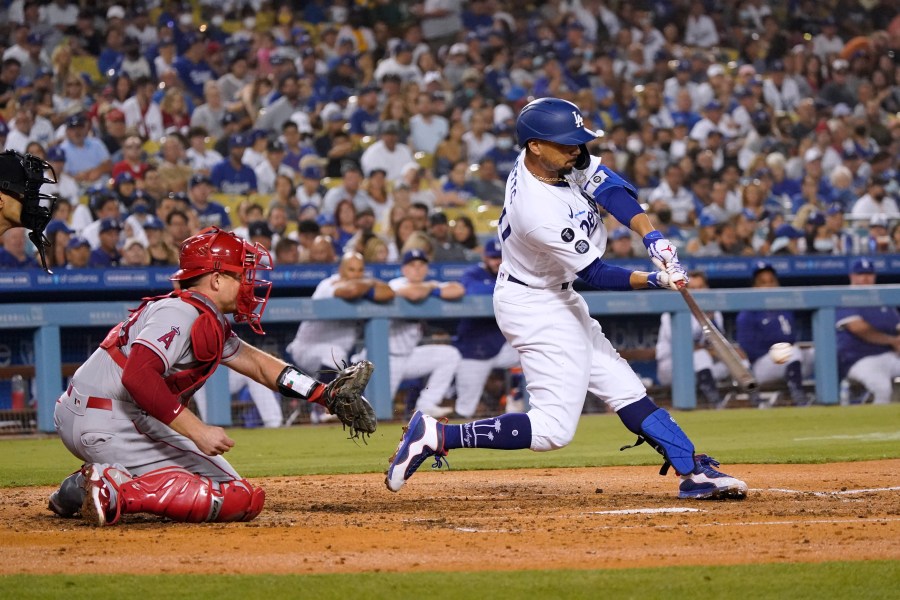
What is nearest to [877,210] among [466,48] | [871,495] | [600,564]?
[466,48]

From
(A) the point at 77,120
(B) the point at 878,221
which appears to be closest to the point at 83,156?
(A) the point at 77,120

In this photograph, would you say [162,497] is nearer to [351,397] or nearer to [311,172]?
[351,397]

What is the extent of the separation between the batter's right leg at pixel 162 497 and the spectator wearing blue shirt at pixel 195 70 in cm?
1025

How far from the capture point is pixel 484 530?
177 inches

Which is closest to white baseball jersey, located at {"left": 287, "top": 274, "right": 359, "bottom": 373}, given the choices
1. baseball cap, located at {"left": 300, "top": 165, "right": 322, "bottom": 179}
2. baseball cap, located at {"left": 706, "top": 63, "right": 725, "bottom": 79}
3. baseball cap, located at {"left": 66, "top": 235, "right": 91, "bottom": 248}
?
baseball cap, located at {"left": 66, "top": 235, "right": 91, "bottom": 248}

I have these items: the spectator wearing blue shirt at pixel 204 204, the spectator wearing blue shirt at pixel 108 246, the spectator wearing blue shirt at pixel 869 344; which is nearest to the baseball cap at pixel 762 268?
the spectator wearing blue shirt at pixel 869 344

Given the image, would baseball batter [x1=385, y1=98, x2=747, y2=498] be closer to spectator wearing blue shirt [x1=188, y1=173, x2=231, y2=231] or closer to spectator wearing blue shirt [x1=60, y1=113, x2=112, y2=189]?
spectator wearing blue shirt [x1=188, y1=173, x2=231, y2=231]

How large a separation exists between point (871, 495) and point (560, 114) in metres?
2.12

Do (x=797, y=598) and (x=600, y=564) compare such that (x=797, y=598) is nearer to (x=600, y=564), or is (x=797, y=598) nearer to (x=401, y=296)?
(x=600, y=564)

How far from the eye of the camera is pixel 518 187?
201 inches

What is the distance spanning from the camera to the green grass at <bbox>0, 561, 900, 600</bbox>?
3.33 metres

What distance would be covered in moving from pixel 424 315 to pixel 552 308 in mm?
5367

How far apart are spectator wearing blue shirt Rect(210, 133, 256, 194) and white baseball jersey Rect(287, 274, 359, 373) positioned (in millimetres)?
2787

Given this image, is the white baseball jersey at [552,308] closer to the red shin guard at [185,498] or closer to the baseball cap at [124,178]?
the red shin guard at [185,498]
